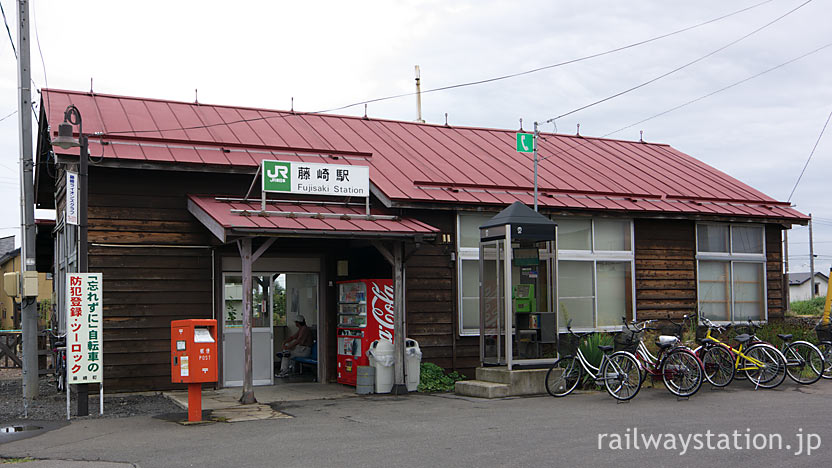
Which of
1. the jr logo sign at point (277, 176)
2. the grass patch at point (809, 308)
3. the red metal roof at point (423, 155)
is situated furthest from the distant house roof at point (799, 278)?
the jr logo sign at point (277, 176)

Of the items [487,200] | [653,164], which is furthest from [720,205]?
[487,200]

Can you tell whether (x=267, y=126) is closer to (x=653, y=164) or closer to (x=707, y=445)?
(x=653, y=164)

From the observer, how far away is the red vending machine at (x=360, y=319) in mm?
13797

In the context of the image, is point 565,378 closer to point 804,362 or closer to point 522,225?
point 522,225

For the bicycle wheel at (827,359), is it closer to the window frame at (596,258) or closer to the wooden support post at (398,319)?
the window frame at (596,258)

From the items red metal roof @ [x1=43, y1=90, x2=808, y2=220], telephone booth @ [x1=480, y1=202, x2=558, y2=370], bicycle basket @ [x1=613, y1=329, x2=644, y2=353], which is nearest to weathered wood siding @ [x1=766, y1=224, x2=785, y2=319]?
red metal roof @ [x1=43, y1=90, x2=808, y2=220]

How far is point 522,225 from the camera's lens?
1288 cm

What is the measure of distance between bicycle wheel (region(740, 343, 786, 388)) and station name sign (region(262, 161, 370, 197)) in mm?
6698

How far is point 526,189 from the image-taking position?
1598 centimetres

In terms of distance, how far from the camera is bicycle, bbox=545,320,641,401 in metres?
11.4

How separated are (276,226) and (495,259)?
4.35 metres

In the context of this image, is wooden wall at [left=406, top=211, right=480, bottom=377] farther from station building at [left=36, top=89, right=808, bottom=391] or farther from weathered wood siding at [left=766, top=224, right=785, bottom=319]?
weathered wood siding at [left=766, top=224, right=785, bottom=319]

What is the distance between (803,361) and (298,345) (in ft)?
29.9

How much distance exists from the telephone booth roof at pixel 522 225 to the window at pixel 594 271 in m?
2.85
